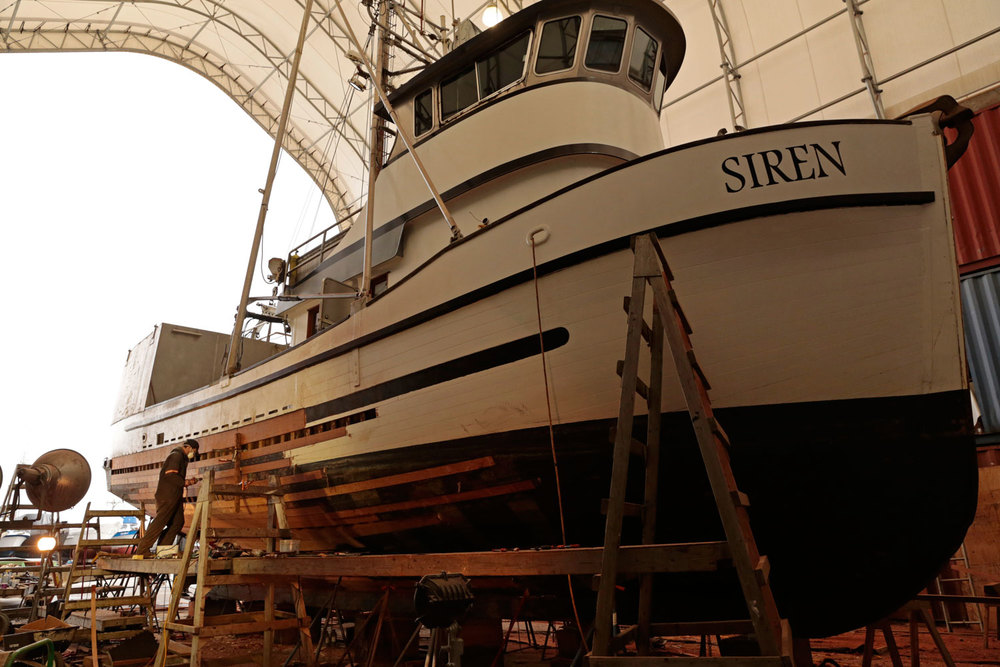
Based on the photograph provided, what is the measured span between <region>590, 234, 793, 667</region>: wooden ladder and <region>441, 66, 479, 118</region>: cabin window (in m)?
3.80

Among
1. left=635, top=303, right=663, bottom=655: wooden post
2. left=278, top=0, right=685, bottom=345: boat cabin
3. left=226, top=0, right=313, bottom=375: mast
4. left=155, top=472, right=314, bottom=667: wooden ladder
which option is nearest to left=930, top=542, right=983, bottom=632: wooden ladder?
left=635, top=303, right=663, bottom=655: wooden post

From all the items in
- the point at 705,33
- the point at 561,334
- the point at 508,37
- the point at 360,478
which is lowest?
the point at 360,478

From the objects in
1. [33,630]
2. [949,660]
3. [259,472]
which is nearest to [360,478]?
[259,472]

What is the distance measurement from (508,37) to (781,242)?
3.58 meters

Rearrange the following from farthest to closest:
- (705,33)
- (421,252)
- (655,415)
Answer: (705,33) < (421,252) < (655,415)

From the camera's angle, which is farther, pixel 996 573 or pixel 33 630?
pixel 996 573

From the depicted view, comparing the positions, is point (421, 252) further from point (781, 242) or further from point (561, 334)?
point (781, 242)

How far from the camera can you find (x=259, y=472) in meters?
6.21

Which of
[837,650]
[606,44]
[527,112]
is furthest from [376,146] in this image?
[837,650]

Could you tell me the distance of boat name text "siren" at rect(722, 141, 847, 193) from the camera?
3322 millimetres

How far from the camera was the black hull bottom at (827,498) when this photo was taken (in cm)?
312

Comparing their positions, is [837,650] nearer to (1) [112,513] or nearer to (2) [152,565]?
(2) [152,565]

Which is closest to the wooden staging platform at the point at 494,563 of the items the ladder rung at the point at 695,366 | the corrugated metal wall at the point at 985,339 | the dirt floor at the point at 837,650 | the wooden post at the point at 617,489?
the wooden post at the point at 617,489

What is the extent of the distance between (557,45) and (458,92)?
3.89 feet
